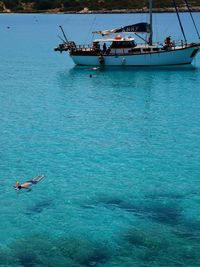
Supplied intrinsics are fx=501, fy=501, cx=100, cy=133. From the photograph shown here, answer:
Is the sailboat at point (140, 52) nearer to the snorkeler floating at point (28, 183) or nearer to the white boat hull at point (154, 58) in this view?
the white boat hull at point (154, 58)

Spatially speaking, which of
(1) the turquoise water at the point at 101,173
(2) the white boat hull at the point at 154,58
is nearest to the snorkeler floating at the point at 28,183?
(1) the turquoise water at the point at 101,173

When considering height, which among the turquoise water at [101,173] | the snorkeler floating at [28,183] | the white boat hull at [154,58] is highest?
the white boat hull at [154,58]

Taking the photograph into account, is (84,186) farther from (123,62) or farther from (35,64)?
(35,64)

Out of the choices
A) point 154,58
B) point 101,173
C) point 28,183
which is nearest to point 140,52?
point 154,58

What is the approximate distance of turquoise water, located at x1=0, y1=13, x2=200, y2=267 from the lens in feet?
79.5

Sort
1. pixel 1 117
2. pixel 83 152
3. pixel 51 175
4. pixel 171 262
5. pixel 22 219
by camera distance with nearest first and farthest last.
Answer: pixel 171 262 → pixel 22 219 → pixel 51 175 → pixel 83 152 → pixel 1 117

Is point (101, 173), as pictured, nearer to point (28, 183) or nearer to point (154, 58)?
point (28, 183)

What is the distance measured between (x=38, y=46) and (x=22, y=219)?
292ft

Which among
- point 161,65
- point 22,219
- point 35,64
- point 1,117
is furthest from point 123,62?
point 22,219

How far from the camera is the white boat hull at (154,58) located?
74.1 m

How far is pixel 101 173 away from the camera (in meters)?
34.2

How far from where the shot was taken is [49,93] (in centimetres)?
6159

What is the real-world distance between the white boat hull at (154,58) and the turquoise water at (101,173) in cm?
876

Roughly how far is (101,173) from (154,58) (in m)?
43.4
